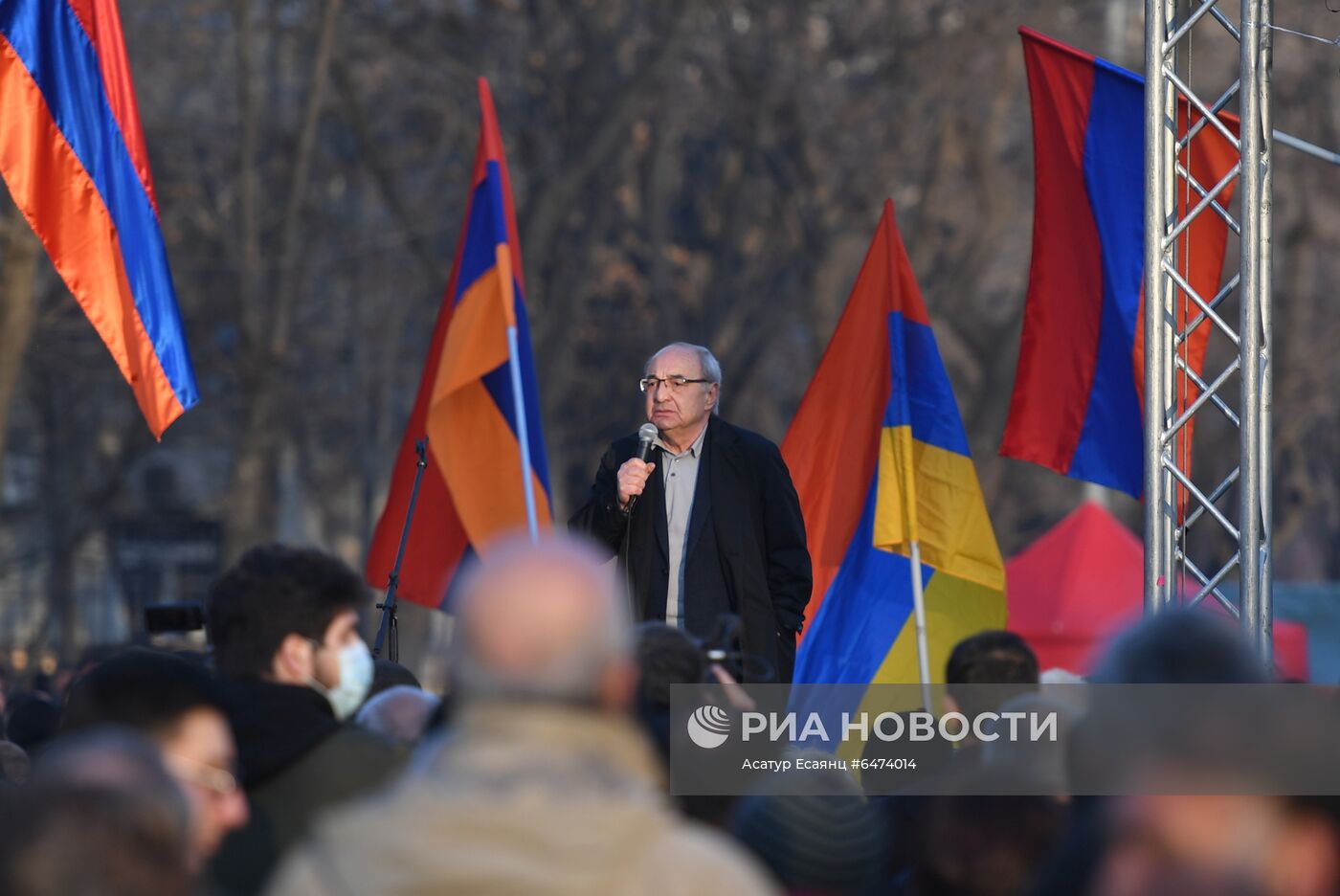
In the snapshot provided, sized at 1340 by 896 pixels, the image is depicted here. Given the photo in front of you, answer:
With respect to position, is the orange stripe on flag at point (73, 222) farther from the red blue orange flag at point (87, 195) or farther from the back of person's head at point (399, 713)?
the back of person's head at point (399, 713)

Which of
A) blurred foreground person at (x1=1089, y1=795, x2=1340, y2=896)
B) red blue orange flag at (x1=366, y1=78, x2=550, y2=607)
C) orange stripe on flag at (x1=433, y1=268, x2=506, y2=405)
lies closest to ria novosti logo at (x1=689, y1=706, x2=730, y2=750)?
blurred foreground person at (x1=1089, y1=795, x2=1340, y2=896)

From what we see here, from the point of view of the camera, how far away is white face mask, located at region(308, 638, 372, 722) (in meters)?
4.12

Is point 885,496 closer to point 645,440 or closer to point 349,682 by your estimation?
point 645,440

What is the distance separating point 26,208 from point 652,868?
566cm

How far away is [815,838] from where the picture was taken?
372cm

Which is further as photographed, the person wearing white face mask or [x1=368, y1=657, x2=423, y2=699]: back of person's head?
[x1=368, y1=657, x2=423, y2=699]: back of person's head

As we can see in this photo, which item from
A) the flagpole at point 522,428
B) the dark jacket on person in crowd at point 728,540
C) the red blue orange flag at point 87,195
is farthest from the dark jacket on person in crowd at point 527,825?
the red blue orange flag at point 87,195

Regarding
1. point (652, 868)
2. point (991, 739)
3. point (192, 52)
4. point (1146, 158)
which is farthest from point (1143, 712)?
point (192, 52)

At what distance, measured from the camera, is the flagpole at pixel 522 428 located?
7516mm

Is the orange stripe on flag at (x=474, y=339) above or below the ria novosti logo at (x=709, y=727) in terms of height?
above

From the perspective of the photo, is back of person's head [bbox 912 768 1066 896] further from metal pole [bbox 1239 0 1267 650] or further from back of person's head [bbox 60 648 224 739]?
metal pole [bbox 1239 0 1267 650]

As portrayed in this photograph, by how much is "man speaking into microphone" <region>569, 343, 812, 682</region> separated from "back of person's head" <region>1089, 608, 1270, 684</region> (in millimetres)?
3625

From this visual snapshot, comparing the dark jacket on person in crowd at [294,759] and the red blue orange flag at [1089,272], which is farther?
the red blue orange flag at [1089,272]

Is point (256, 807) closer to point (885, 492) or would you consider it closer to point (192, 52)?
point (885, 492)
